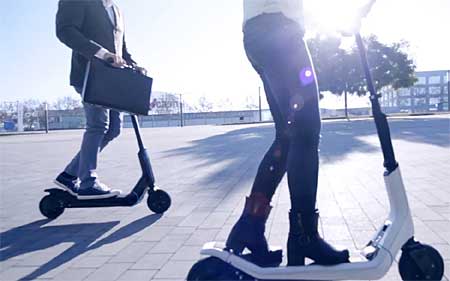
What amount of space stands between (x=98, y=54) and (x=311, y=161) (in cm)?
211

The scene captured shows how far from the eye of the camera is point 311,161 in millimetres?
2016

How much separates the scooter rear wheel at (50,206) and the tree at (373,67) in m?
27.2

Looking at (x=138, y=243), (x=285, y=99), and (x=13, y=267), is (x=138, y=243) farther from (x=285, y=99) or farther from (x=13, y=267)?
(x=285, y=99)

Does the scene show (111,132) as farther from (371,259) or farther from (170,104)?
(170,104)

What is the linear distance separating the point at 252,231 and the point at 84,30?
251cm

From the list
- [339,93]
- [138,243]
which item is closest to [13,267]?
[138,243]

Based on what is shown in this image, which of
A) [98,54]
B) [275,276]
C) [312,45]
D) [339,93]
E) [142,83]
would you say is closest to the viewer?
[275,276]

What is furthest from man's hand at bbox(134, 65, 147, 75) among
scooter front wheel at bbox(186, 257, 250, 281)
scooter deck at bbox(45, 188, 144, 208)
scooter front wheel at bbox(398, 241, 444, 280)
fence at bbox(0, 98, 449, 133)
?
fence at bbox(0, 98, 449, 133)

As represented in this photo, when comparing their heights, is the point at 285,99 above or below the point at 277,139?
above

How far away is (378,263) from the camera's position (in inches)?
74.3

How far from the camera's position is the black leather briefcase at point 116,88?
3.23 m

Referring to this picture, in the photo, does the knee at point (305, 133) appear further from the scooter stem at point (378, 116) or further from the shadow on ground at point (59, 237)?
the shadow on ground at point (59, 237)

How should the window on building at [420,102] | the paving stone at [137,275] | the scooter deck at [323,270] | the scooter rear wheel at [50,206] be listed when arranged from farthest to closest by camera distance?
1. the window on building at [420,102]
2. the scooter rear wheel at [50,206]
3. the paving stone at [137,275]
4. the scooter deck at [323,270]

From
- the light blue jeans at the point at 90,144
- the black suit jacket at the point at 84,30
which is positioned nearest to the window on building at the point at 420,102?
the black suit jacket at the point at 84,30
